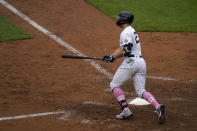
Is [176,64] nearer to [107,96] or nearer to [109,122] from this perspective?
[107,96]

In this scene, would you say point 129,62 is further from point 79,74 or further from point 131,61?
point 79,74

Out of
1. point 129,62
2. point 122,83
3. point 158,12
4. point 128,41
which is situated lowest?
point 122,83

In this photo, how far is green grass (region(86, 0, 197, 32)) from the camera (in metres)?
14.3

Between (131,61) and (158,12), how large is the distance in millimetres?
8439

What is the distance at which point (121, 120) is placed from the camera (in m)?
7.62

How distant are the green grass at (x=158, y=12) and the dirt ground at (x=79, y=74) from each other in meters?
0.49

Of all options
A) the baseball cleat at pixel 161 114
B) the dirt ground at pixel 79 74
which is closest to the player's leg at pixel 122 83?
the dirt ground at pixel 79 74

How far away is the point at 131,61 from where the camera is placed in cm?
750

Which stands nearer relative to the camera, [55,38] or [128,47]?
[128,47]

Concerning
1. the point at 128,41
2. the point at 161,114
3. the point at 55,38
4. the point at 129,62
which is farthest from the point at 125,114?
the point at 55,38

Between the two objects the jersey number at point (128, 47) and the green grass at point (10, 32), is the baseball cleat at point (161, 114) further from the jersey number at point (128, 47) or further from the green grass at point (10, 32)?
the green grass at point (10, 32)

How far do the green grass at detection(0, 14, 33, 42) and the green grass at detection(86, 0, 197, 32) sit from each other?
11.2ft

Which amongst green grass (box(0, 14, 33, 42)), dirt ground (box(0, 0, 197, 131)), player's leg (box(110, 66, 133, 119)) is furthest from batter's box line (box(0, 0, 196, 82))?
player's leg (box(110, 66, 133, 119))

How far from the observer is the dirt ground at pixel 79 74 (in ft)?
24.8
